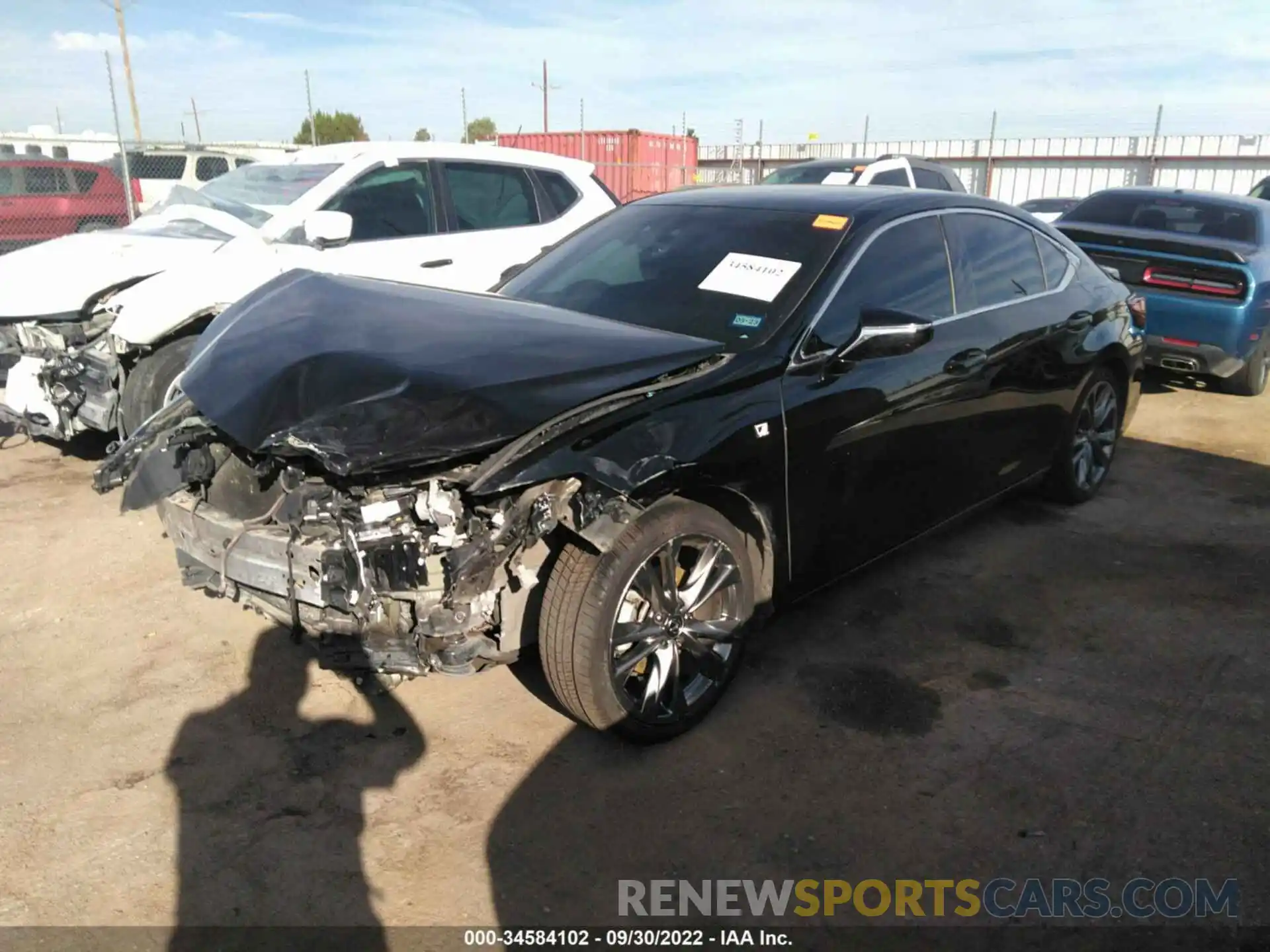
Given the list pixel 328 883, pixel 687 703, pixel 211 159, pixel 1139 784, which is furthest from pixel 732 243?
pixel 211 159

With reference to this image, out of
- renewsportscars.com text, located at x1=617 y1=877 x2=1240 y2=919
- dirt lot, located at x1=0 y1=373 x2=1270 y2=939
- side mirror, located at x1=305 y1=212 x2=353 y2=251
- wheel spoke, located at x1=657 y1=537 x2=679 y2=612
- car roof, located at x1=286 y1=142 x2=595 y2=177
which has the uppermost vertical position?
car roof, located at x1=286 y1=142 x2=595 y2=177

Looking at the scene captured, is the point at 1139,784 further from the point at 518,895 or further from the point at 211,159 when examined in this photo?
the point at 211,159

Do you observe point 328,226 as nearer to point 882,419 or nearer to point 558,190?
point 558,190

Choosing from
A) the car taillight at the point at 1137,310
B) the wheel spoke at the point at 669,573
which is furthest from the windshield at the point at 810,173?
the wheel spoke at the point at 669,573

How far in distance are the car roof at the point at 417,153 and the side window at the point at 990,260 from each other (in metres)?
3.87

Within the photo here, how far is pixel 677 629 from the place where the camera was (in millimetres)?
3172

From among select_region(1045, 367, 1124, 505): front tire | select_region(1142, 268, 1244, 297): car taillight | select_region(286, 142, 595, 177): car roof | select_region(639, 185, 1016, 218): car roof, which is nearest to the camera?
select_region(639, 185, 1016, 218): car roof

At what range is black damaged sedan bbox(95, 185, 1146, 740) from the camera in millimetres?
2707

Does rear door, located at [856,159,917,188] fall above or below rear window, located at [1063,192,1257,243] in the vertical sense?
above

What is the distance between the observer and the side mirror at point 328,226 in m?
5.66

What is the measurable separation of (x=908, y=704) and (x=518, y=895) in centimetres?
162

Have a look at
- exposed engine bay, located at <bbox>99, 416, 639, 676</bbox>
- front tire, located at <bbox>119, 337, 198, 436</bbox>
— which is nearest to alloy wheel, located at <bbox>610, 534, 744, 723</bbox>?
exposed engine bay, located at <bbox>99, 416, 639, 676</bbox>

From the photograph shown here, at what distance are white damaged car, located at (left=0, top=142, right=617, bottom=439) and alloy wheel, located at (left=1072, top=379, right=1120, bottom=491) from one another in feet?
11.1

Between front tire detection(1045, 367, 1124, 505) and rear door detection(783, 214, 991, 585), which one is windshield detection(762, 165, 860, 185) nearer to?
front tire detection(1045, 367, 1124, 505)
